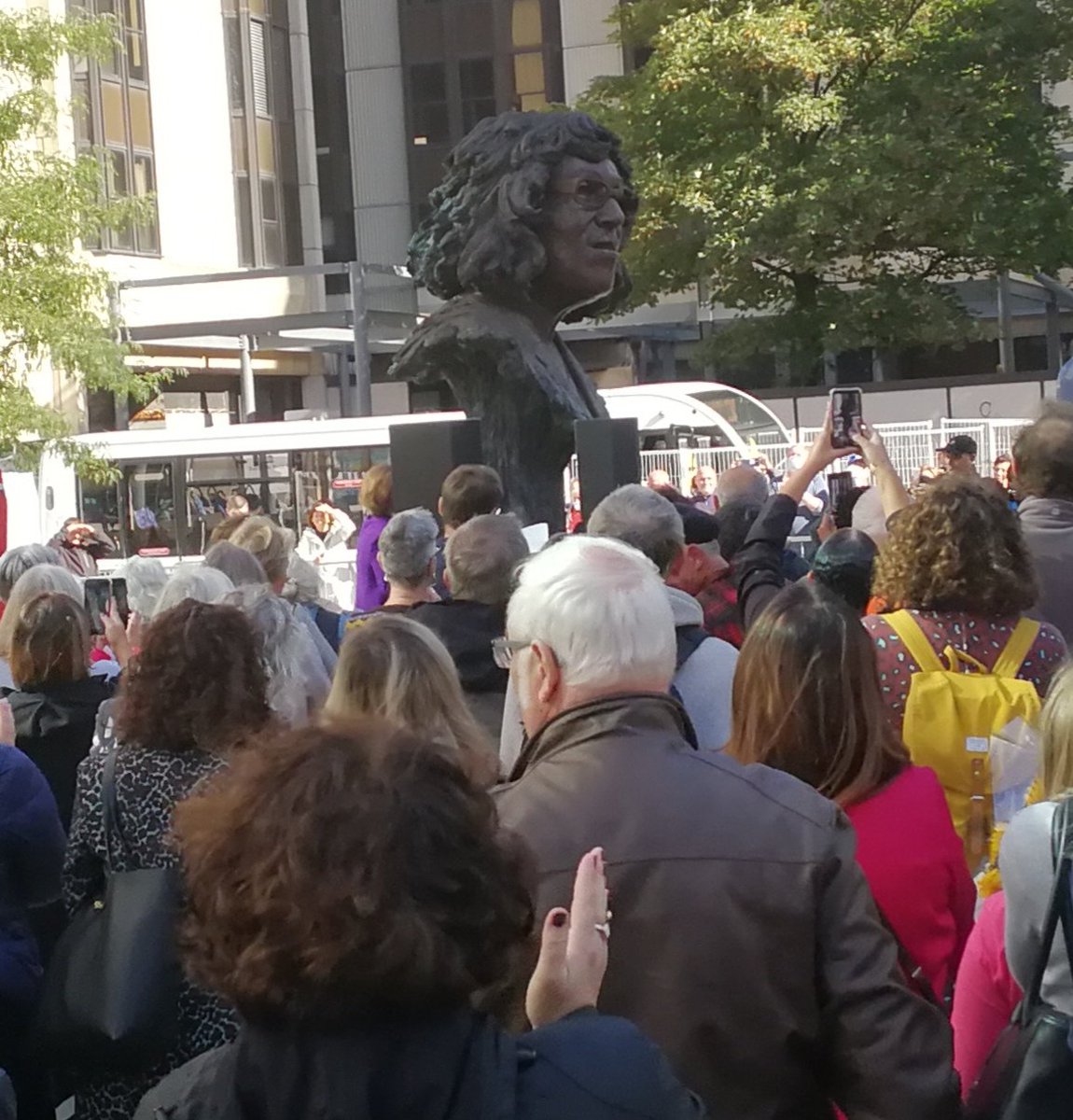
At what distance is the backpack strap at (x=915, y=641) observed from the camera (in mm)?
4336

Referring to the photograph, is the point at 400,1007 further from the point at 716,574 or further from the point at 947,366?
the point at 947,366

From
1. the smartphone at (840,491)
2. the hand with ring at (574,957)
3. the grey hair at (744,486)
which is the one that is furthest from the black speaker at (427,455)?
the hand with ring at (574,957)

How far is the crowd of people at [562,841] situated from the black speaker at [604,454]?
3.47 meters

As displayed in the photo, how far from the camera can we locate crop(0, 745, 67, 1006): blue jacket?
394 centimetres

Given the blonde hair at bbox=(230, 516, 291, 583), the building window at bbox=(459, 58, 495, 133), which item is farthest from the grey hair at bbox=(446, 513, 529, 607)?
the building window at bbox=(459, 58, 495, 133)

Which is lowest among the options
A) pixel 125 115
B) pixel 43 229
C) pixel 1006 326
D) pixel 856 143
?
pixel 1006 326

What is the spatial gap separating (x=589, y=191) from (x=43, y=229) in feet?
42.1

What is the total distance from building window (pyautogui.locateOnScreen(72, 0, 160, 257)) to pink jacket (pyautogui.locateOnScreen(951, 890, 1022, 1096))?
34.7 m

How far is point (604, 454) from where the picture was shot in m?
9.02

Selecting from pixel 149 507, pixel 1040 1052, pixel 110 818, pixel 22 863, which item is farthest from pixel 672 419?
pixel 1040 1052

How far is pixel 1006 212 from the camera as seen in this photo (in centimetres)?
3148

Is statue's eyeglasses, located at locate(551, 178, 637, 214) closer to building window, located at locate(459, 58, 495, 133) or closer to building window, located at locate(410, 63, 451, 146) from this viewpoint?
building window, located at locate(459, 58, 495, 133)

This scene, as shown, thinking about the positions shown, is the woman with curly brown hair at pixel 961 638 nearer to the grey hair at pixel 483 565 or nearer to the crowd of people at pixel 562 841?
the crowd of people at pixel 562 841

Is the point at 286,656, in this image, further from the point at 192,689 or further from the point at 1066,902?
the point at 1066,902
